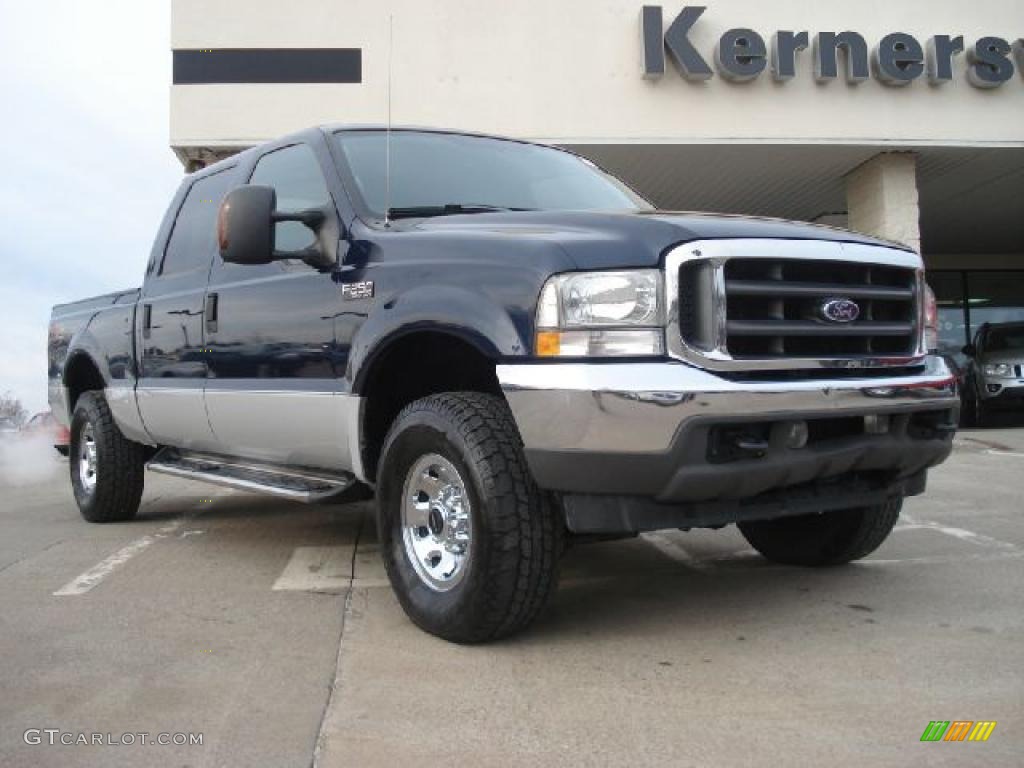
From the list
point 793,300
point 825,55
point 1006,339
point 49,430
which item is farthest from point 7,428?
point 1006,339

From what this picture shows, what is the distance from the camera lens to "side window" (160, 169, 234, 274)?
17.0ft

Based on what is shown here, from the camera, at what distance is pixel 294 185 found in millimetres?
4520

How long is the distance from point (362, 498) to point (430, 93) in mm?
9682

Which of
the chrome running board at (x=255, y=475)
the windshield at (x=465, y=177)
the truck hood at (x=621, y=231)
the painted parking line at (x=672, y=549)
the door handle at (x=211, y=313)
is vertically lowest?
the painted parking line at (x=672, y=549)

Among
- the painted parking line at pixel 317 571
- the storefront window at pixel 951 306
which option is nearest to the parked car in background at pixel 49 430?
the painted parking line at pixel 317 571

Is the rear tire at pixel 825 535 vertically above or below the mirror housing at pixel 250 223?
below

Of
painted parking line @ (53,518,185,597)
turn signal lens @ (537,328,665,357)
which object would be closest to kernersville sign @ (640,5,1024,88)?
painted parking line @ (53,518,185,597)

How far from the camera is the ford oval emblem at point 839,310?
10.8 ft

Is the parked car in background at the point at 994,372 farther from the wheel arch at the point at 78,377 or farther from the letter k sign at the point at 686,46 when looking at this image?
the wheel arch at the point at 78,377

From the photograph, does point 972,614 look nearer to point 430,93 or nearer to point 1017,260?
point 430,93

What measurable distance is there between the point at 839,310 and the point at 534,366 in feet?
3.81

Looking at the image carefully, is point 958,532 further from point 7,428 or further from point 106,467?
point 7,428

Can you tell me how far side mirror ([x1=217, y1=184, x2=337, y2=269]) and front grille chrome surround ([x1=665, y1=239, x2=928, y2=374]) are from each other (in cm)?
163

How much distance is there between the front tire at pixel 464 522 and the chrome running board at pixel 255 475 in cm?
56
